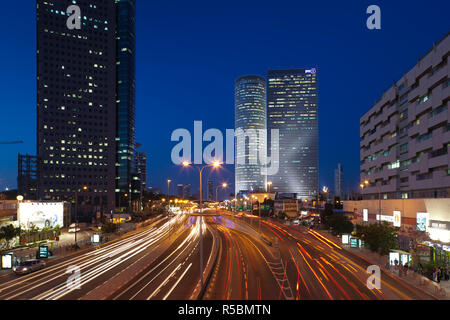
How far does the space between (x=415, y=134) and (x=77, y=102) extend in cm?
16421

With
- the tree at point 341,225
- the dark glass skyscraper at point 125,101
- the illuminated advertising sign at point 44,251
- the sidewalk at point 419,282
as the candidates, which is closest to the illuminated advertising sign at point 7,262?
the illuminated advertising sign at point 44,251

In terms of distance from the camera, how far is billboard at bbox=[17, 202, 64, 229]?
54.2 meters

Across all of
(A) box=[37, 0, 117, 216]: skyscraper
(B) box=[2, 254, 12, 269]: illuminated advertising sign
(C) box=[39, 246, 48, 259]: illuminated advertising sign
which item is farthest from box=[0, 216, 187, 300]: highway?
(A) box=[37, 0, 117, 216]: skyscraper

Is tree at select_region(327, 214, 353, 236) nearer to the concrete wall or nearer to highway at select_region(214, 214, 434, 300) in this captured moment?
the concrete wall

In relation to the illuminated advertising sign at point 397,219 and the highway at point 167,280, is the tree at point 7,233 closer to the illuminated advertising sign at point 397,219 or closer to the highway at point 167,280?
the highway at point 167,280

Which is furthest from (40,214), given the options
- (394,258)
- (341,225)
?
(394,258)

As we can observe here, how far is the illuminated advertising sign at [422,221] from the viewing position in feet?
150

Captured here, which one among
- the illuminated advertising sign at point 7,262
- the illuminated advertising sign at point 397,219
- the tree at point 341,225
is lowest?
the tree at point 341,225

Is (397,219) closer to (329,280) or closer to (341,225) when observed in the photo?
(341,225)

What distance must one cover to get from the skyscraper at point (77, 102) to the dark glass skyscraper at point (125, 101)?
335 inches

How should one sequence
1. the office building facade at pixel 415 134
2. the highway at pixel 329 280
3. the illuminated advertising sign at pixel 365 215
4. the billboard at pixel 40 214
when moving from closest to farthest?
the highway at pixel 329 280 < the office building facade at pixel 415 134 < the billboard at pixel 40 214 < the illuminated advertising sign at pixel 365 215

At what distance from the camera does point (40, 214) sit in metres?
60.0

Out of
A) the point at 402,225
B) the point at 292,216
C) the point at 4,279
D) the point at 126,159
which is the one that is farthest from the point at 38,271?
the point at 126,159

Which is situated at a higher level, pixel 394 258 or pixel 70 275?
pixel 394 258
